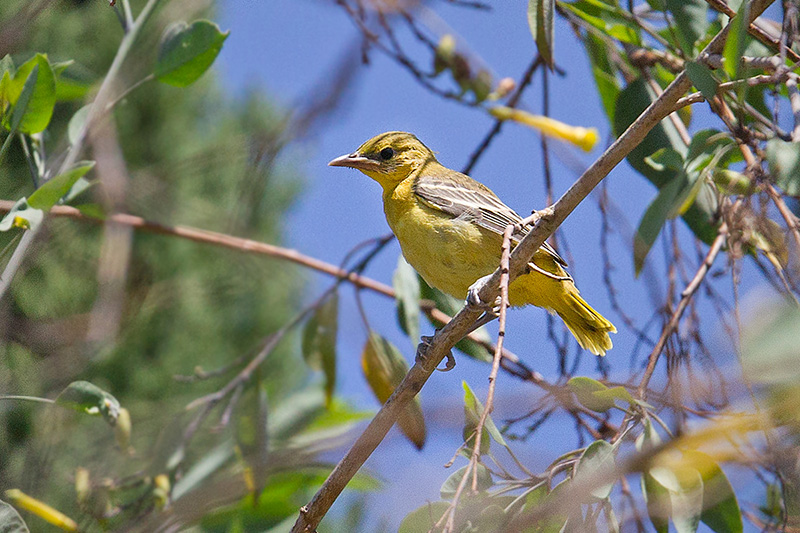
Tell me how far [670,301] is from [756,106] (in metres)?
0.77

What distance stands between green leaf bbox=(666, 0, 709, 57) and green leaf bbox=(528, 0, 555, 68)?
0.41 meters

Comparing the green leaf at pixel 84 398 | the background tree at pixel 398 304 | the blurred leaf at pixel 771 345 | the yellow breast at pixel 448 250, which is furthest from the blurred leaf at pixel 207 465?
the blurred leaf at pixel 771 345

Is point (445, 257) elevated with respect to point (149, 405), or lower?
elevated

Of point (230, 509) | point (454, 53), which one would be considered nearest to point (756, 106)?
point (454, 53)

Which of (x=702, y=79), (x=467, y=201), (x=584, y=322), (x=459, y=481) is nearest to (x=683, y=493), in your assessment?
(x=459, y=481)

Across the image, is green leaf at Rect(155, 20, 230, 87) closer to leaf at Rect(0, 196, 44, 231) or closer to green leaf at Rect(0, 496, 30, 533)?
leaf at Rect(0, 196, 44, 231)

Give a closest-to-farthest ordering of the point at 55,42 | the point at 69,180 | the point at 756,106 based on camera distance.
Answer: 1. the point at 69,180
2. the point at 756,106
3. the point at 55,42

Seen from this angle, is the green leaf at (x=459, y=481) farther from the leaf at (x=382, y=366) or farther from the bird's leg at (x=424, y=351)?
the leaf at (x=382, y=366)

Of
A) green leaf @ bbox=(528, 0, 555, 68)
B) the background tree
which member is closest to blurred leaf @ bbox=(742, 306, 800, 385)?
the background tree

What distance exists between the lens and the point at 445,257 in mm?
2873

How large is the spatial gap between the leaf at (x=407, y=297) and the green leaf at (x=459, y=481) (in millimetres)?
1063

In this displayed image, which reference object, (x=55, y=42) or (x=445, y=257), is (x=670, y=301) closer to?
(x=445, y=257)

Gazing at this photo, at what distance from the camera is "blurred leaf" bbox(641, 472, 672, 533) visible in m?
1.66

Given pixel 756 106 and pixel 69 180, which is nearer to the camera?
pixel 69 180
